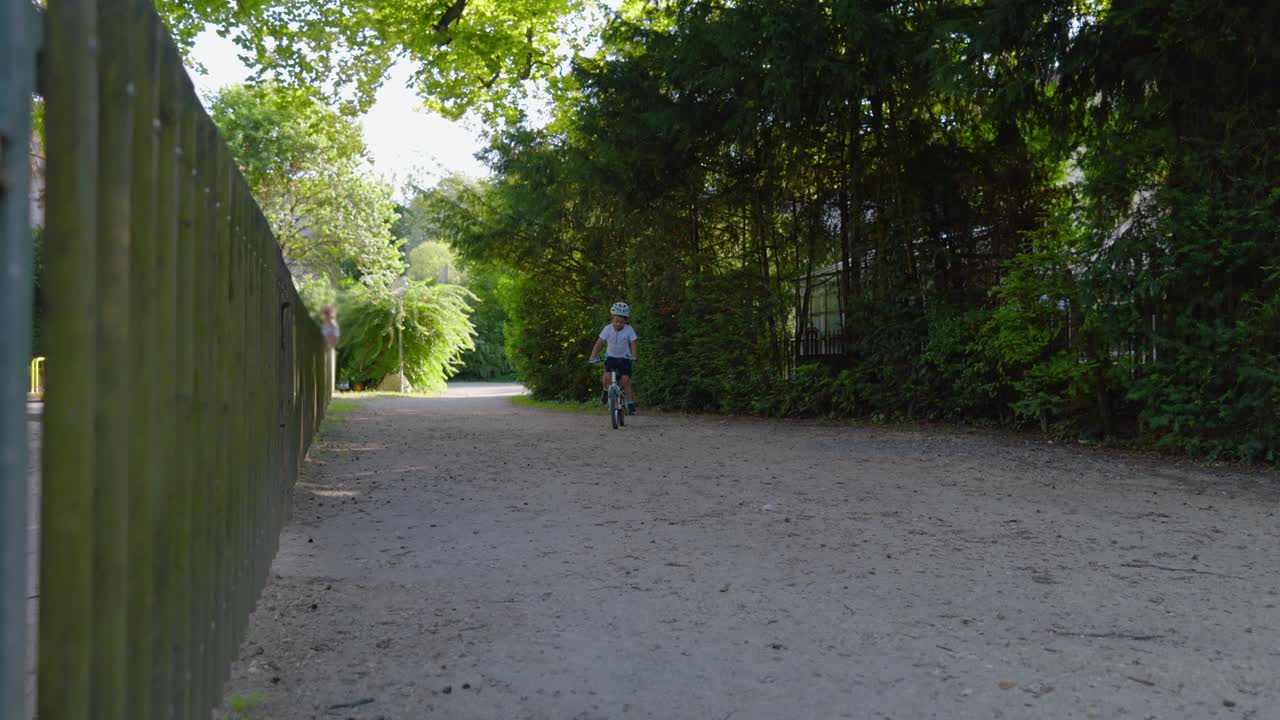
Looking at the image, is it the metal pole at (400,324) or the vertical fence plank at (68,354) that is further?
the metal pole at (400,324)

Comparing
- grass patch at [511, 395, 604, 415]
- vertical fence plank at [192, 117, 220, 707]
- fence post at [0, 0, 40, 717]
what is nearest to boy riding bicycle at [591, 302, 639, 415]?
grass patch at [511, 395, 604, 415]

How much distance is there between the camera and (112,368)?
5.61 feet

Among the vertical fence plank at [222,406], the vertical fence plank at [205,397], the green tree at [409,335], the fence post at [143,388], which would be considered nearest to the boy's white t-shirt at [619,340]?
the vertical fence plank at [222,406]

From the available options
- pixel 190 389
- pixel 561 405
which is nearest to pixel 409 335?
pixel 561 405

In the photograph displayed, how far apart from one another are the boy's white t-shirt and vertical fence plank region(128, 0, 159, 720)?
12.8 meters

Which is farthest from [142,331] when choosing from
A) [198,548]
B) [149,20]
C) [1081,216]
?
[1081,216]

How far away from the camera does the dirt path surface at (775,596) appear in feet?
11.1

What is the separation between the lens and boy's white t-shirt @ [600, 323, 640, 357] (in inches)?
585

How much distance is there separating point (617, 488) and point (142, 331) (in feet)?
20.8

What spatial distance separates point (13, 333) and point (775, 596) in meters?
3.83

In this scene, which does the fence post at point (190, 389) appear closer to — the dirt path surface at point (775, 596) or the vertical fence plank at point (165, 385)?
the vertical fence plank at point (165, 385)

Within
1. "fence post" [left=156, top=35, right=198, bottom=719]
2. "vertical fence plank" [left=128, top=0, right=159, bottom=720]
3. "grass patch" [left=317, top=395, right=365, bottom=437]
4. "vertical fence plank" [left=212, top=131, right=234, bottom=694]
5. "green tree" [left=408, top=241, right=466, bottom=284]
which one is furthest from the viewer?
"green tree" [left=408, top=241, right=466, bottom=284]

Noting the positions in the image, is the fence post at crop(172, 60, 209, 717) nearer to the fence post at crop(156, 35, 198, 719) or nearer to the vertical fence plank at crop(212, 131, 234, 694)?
the fence post at crop(156, 35, 198, 719)

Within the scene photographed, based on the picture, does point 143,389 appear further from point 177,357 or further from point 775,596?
point 775,596
